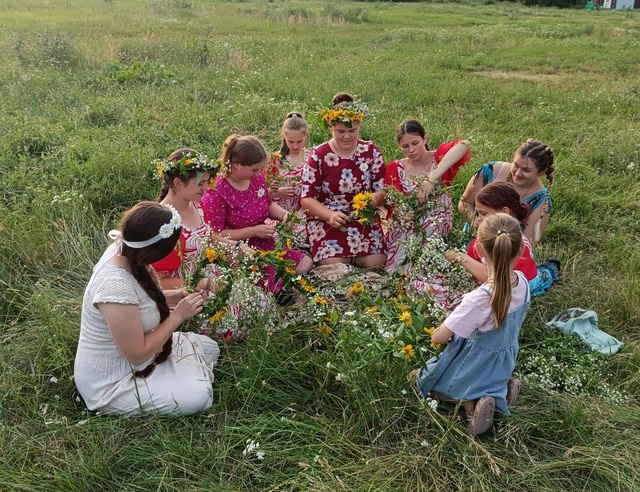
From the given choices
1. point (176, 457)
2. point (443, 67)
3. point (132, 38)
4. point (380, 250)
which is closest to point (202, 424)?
point (176, 457)

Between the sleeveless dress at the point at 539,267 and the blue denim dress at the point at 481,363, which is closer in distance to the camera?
the blue denim dress at the point at 481,363

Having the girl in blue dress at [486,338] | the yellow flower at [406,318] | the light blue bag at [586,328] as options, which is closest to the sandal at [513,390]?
the girl in blue dress at [486,338]

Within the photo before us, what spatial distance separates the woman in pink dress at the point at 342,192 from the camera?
13.8ft

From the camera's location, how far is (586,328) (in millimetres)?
3439

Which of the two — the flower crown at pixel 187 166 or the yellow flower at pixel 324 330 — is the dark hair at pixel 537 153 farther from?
the flower crown at pixel 187 166

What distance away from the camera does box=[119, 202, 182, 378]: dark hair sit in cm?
246

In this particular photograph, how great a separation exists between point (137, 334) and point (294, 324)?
982 mm

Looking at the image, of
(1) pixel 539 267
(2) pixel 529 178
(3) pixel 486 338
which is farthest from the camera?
(1) pixel 539 267

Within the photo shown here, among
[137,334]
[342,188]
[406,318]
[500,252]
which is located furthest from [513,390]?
[342,188]

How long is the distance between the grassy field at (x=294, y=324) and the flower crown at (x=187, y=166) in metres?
1.10

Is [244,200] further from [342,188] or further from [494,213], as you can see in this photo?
[494,213]

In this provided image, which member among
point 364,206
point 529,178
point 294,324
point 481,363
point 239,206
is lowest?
point 294,324

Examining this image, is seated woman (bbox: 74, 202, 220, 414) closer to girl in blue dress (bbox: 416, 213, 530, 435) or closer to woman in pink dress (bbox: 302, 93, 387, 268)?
girl in blue dress (bbox: 416, 213, 530, 435)

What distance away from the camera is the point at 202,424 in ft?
8.96
